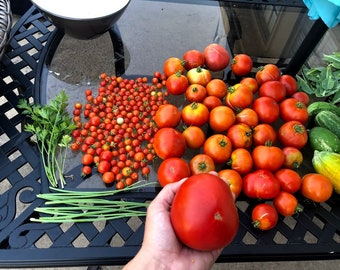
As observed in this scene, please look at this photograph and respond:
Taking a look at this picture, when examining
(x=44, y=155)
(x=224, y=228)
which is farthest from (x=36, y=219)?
(x=224, y=228)

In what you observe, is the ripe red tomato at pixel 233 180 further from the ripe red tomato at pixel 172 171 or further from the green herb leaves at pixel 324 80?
the green herb leaves at pixel 324 80

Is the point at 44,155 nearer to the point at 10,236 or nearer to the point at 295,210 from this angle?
the point at 10,236

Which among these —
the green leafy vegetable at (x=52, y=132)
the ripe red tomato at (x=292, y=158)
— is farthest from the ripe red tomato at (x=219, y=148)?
the green leafy vegetable at (x=52, y=132)

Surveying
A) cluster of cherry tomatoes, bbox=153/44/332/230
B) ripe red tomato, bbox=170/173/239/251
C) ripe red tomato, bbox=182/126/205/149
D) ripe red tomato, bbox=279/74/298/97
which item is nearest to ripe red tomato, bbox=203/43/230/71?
cluster of cherry tomatoes, bbox=153/44/332/230

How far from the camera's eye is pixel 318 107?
1.19m

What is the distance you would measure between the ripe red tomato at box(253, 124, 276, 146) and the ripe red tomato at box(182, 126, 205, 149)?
0.19 m

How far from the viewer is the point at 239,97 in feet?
3.74

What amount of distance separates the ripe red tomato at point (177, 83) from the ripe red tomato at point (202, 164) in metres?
0.31

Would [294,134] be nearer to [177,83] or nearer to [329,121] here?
[329,121]

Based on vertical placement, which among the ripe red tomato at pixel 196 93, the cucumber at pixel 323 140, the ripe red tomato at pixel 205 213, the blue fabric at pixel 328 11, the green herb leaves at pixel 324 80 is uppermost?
A: the blue fabric at pixel 328 11

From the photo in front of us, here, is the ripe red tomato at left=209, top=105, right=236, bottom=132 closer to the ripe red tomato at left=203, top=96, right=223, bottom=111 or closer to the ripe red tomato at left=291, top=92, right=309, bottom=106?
the ripe red tomato at left=203, top=96, right=223, bottom=111

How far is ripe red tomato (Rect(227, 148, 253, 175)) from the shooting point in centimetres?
102

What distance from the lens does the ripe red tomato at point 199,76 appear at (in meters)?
1.23

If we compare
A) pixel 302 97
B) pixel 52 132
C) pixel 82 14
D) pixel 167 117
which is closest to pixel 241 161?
pixel 167 117
